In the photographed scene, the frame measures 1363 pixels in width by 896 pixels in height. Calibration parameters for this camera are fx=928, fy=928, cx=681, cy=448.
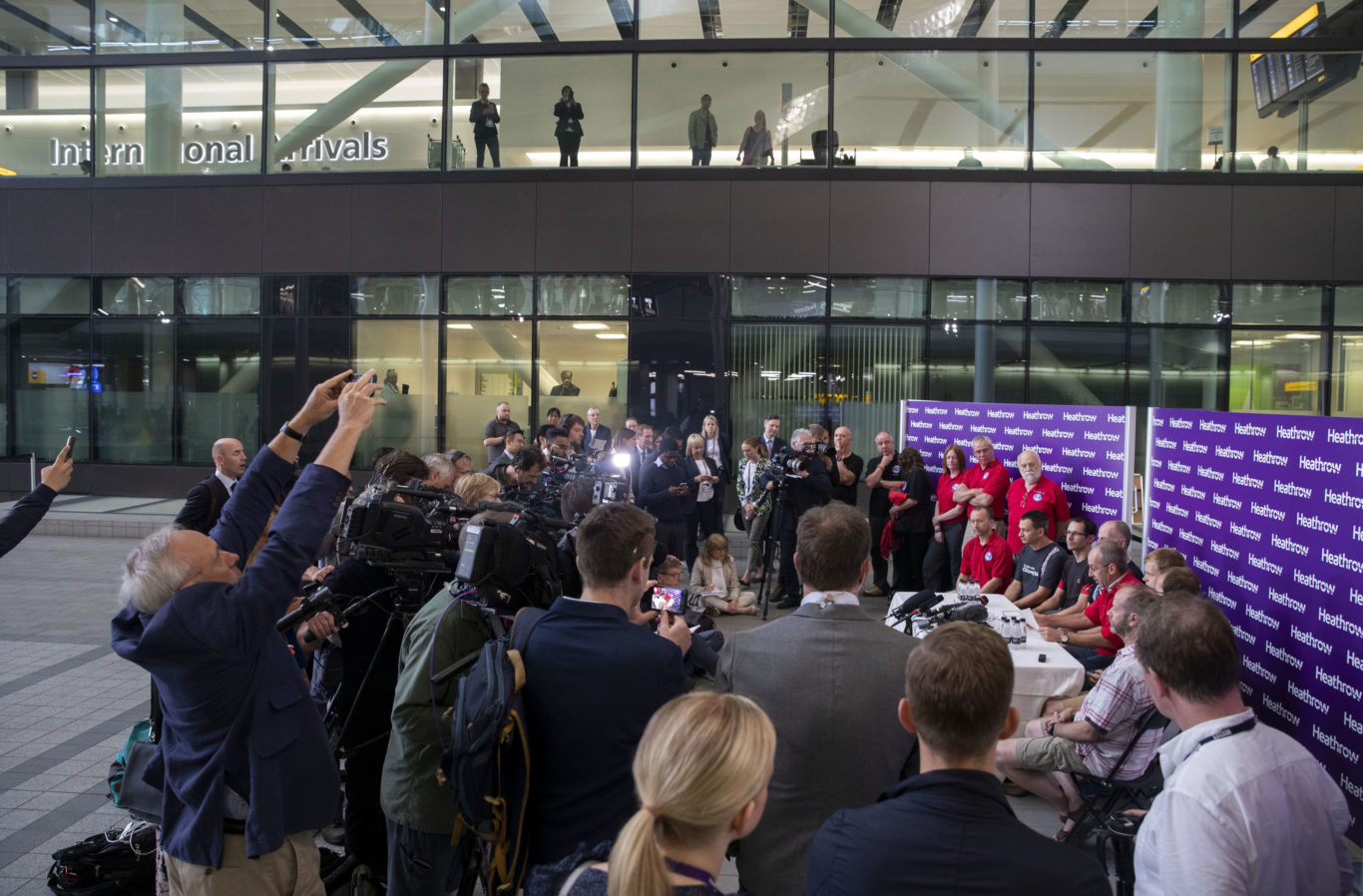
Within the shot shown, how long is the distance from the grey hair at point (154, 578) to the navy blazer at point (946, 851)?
176 cm

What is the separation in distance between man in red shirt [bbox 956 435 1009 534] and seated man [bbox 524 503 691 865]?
6378mm

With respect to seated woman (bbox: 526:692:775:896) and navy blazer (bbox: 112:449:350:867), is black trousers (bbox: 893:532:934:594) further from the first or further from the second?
seated woman (bbox: 526:692:775:896)

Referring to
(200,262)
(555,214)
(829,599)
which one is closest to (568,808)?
(829,599)

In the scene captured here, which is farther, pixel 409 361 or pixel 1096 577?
pixel 409 361

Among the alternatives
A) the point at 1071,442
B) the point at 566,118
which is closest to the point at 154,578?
the point at 1071,442

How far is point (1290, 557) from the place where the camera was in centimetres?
434

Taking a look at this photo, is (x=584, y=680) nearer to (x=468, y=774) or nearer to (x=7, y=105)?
(x=468, y=774)

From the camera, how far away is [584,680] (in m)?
2.38

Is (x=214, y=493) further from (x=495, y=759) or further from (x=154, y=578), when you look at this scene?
(x=495, y=759)

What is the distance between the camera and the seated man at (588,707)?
2.38m

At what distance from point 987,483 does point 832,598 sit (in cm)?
638

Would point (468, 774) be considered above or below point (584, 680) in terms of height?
below

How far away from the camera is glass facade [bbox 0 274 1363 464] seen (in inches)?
541

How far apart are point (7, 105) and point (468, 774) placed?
62.7ft
